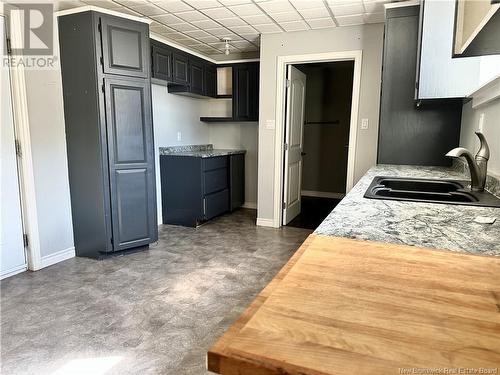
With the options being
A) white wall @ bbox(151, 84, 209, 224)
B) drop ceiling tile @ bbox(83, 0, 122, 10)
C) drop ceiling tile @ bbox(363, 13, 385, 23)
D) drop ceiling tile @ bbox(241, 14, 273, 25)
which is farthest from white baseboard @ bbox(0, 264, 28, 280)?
drop ceiling tile @ bbox(363, 13, 385, 23)

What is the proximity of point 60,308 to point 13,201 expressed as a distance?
105 cm

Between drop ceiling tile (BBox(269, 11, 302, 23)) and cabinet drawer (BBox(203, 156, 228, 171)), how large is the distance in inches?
68.0

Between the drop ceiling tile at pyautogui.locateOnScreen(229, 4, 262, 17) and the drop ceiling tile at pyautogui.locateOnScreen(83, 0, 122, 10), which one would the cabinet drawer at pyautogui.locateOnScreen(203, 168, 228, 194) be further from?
the drop ceiling tile at pyautogui.locateOnScreen(83, 0, 122, 10)

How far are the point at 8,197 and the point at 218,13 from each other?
7.84 ft

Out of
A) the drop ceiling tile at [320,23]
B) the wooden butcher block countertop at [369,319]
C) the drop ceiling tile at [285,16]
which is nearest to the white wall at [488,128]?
the wooden butcher block countertop at [369,319]

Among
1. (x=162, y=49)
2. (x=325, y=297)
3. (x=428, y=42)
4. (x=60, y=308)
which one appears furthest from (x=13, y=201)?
(x=428, y=42)

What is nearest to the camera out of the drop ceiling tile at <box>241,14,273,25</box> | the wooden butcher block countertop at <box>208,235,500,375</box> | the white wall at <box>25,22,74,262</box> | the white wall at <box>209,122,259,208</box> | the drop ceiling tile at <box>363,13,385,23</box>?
the wooden butcher block countertop at <box>208,235,500,375</box>

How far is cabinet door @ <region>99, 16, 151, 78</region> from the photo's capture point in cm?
278

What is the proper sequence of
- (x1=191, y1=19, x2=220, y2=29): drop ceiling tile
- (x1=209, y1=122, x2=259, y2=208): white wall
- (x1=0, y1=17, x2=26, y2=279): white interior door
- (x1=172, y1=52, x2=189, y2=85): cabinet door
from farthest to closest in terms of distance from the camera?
1. (x1=209, y1=122, x2=259, y2=208): white wall
2. (x1=172, y1=52, x2=189, y2=85): cabinet door
3. (x1=191, y1=19, x2=220, y2=29): drop ceiling tile
4. (x1=0, y1=17, x2=26, y2=279): white interior door

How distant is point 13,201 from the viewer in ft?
8.74

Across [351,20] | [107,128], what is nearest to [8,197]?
[107,128]

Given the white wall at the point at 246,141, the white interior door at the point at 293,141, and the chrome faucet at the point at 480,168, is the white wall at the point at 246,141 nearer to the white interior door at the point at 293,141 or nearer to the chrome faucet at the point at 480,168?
the white interior door at the point at 293,141

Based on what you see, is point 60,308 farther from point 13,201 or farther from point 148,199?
point 148,199

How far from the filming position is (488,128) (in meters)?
1.76
